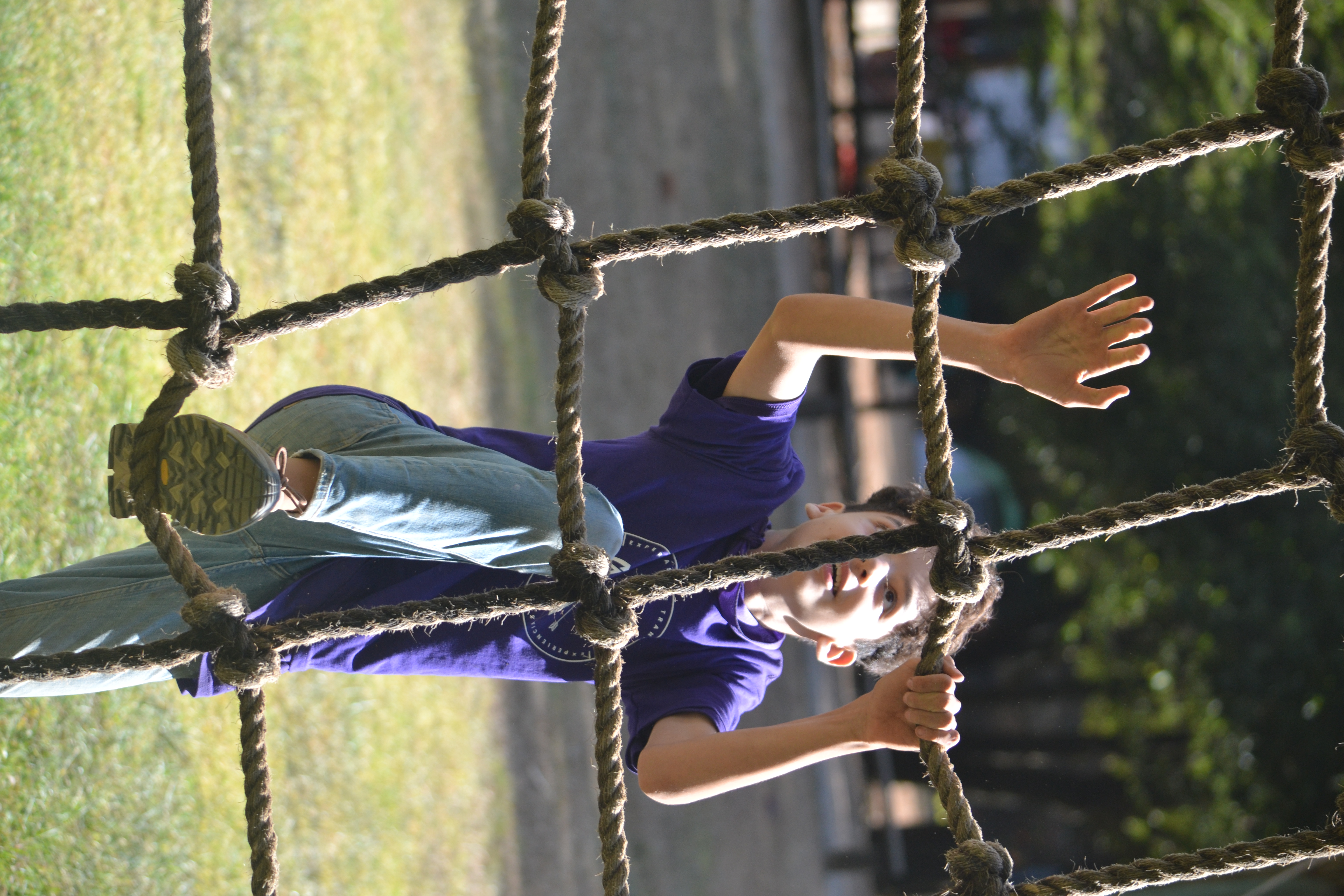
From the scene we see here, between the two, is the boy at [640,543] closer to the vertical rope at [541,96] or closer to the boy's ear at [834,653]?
the boy's ear at [834,653]

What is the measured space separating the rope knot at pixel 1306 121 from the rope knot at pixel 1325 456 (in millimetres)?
165

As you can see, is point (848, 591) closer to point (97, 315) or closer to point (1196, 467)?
point (97, 315)

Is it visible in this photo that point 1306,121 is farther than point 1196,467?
No

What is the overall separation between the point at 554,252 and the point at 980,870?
0.47 metres

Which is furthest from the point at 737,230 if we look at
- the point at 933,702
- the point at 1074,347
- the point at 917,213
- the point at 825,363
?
the point at 825,363

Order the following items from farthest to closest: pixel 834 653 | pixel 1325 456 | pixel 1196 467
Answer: pixel 1196 467 → pixel 834 653 → pixel 1325 456

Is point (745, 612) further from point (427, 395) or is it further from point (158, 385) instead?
point (427, 395)

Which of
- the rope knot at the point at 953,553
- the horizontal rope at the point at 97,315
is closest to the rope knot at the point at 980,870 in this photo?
the rope knot at the point at 953,553

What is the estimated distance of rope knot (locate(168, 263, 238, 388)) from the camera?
0.72m

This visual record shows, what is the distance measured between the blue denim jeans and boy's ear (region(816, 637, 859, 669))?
0.84 ft

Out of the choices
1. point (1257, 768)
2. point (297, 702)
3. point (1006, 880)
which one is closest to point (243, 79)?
point (297, 702)

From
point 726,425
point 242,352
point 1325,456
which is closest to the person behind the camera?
point 1325,456

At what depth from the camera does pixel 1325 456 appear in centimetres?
72

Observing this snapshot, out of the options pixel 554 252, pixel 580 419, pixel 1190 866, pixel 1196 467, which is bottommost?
pixel 1190 866
